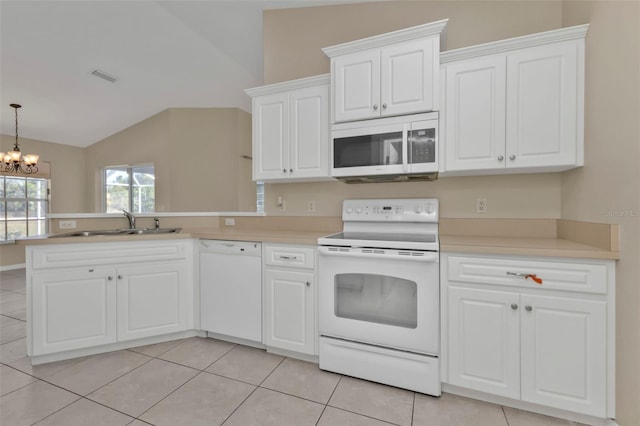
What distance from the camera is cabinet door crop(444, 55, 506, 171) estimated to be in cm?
185

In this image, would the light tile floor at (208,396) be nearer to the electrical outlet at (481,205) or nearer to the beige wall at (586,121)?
the beige wall at (586,121)

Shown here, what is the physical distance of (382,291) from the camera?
182 centimetres

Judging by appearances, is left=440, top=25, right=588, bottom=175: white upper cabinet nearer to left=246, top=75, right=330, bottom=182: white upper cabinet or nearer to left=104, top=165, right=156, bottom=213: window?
left=246, top=75, right=330, bottom=182: white upper cabinet

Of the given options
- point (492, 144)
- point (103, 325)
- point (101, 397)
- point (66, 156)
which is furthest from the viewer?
point (66, 156)

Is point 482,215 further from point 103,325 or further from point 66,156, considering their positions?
point 66,156

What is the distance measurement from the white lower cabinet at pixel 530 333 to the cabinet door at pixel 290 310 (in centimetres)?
Result: 89

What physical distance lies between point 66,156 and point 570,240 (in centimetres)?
850

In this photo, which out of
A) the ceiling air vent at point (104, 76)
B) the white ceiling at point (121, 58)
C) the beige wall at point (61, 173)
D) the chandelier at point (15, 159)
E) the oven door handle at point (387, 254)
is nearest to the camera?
the oven door handle at point (387, 254)

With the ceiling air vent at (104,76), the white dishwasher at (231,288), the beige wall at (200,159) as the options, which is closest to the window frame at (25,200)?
the beige wall at (200,159)

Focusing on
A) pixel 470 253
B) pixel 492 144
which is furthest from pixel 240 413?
pixel 492 144

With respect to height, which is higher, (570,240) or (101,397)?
(570,240)

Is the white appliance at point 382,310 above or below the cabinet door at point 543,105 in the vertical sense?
below

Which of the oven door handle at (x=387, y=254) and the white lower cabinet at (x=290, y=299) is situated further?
the white lower cabinet at (x=290, y=299)

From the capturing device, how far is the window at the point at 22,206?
543 cm
